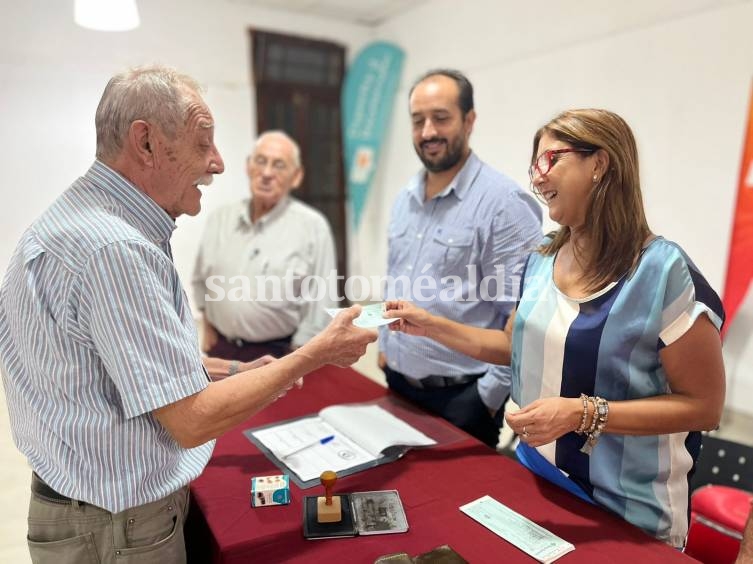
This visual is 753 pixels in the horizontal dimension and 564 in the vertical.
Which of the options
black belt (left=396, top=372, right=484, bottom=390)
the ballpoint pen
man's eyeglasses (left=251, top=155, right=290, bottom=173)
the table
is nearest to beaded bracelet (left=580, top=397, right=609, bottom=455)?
the table

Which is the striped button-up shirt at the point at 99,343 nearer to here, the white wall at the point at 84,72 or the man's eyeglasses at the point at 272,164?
the man's eyeglasses at the point at 272,164

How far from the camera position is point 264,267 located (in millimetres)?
2584

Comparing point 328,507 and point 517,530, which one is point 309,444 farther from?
point 517,530

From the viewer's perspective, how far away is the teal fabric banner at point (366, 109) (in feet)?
18.9

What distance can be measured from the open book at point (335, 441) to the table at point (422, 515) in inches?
1.3

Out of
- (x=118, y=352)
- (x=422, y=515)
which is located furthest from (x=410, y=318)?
(x=118, y=352)

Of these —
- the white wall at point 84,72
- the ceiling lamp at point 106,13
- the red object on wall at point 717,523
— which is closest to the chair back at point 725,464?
the red object on wall at point 717,523

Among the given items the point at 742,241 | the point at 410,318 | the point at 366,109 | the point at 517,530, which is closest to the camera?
the point at 517,530

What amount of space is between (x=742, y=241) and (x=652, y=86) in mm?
1150

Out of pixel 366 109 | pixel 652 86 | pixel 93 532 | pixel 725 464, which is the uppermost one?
pixel 366 109

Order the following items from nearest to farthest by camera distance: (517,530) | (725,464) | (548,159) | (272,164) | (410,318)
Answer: (517,530)
(548,159)
(410,318)
(725,464)
(272,164)

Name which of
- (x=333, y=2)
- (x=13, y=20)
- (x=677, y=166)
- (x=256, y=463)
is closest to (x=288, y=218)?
(x=256, y=463)

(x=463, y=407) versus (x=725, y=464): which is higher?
(x=463, y=407)

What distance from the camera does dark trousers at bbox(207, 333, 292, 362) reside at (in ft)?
8.54
